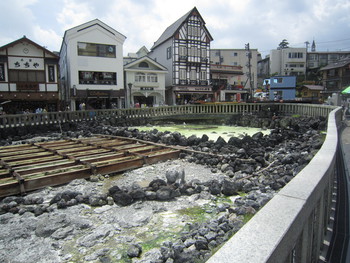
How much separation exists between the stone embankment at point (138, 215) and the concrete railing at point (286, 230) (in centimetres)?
185

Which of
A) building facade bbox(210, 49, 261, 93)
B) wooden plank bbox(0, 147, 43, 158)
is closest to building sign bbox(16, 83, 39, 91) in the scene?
wooden plank bbox(0, 147, 43, 158)

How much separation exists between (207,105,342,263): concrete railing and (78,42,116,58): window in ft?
106

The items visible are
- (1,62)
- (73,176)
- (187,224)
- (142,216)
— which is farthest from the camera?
(1,62)

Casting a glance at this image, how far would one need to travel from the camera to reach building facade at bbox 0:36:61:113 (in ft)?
87.8

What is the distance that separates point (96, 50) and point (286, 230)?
3364 cm

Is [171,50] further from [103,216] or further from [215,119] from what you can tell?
[103,216]

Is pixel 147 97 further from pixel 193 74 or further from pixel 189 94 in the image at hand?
pixel 193 74

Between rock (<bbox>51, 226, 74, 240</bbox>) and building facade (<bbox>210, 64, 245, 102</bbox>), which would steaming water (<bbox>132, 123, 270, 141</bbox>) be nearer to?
rock (<bbox>51, 226, 74, 240</bbox>)

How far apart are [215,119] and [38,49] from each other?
20.2 metres

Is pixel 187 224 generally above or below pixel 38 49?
below

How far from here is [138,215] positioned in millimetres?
6871

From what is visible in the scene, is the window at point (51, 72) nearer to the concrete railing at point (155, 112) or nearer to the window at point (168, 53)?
the concrete railing at point (155, 112)

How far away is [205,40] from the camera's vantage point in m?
42.6

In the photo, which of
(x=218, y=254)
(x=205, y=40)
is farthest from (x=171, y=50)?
(x=218, y=254)
